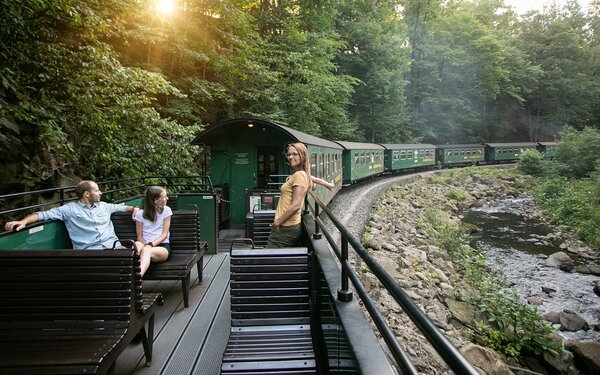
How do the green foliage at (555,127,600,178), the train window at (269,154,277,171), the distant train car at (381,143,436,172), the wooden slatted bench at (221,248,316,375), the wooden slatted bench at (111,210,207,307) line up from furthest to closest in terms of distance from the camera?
the distant train car at (381,143,436,172), the green foliage at (555,127,600,178), the train window at (269,154,277,171), the wooden slatted bench at (111,210,207,307), the wooden slatted bench at (221,248,316,375)

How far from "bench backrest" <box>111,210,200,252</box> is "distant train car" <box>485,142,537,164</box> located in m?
40.9

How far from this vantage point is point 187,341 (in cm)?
342

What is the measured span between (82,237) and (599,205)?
22.6 meters

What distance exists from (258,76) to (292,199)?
1325 cm

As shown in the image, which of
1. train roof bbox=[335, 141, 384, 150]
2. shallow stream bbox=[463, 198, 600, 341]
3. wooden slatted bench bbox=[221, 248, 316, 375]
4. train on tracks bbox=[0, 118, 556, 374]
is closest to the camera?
train on tracks bbox=[0, 118, 556, 374]

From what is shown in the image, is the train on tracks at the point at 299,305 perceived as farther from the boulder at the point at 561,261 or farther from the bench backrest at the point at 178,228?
the boulder at the point at 561,261

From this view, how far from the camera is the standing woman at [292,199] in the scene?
346 cm

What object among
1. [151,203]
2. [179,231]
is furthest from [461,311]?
[151,203]

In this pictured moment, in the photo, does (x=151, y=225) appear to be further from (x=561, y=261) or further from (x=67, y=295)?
(x=561, y=261)

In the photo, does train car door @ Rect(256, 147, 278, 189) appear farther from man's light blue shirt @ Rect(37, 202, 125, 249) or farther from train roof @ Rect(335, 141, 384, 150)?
train roof @ Rect(335, 141, 384, 150)

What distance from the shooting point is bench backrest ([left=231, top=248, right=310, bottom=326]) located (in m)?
2.86

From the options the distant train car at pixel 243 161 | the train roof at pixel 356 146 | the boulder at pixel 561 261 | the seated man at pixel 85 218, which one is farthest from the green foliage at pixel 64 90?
the boulder at pixel 561 261

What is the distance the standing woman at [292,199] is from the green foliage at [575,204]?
51.9ft

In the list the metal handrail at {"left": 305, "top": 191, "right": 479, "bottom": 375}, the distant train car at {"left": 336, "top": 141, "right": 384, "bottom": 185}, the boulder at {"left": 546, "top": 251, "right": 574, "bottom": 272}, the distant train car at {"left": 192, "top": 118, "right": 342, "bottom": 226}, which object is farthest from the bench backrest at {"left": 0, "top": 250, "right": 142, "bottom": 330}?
the distant train car at {"left": 336, "top": 141, "right": 384, "bottom": 185}
